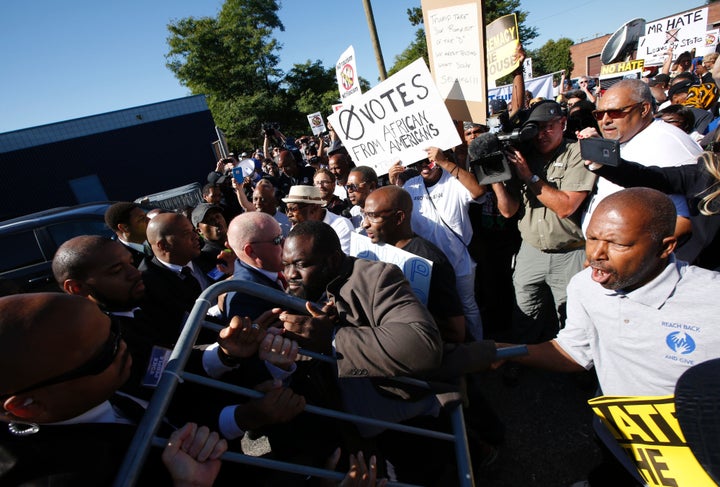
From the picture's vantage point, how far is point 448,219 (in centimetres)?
300

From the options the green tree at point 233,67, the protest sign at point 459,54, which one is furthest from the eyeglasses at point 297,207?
the green tree at point 233,67

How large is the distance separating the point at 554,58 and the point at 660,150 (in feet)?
162

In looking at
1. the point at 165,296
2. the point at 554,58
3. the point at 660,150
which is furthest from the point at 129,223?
the point at 554,58

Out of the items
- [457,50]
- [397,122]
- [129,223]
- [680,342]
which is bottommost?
[680,342]

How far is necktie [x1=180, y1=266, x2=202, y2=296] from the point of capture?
9.54 feet

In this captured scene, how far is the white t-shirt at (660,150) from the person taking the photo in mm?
2162

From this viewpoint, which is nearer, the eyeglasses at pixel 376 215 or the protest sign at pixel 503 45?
the eyeglasses at pixel 376 215

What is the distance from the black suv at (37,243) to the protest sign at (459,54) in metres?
6.13

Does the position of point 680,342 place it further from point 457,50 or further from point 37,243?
point 37,243

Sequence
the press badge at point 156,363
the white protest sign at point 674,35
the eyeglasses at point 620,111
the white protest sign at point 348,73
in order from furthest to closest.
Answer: the white protest sign at point 674,35 → the white protest sign at point 348,73 → the eyeglasses at point 620,111 → the press badge at point 156,363

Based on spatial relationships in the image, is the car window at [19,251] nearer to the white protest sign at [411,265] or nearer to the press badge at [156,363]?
the press badge at [156,363]

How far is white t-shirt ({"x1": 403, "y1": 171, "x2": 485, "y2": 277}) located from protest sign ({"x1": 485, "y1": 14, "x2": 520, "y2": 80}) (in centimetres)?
202

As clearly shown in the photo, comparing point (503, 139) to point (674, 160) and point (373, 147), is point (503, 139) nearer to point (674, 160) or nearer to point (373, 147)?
point (674, 160)

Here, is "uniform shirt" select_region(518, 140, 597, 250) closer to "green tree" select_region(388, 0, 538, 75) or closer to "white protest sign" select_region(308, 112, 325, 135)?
"white protest sign" select_region(308, 112, 325, 135)
